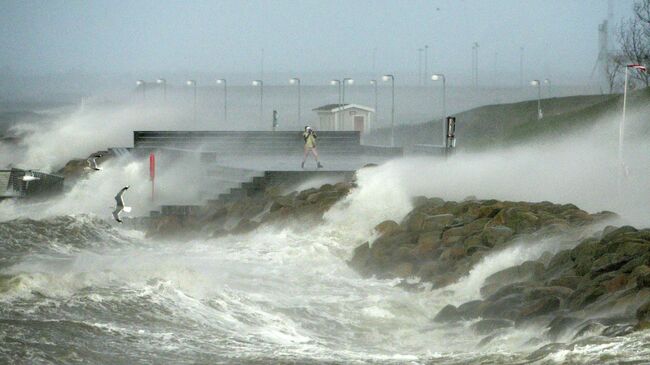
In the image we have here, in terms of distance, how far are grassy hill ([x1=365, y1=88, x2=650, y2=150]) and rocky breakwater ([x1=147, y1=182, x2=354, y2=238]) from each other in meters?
11.3

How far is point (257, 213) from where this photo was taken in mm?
27375

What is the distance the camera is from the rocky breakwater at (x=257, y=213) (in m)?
25.7

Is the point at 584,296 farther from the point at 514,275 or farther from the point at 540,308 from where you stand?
the point at 514,275

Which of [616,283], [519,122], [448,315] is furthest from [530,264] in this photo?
[519,122]

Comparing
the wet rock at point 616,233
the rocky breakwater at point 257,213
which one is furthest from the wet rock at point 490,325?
the rocky breakwater at point 257,213

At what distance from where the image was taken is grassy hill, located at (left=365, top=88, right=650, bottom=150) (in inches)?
1656

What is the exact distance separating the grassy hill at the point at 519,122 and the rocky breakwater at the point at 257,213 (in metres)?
11.3

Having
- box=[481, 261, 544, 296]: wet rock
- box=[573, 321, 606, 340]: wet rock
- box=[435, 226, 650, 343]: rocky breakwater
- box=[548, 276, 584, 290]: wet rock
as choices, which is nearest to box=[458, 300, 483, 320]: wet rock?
box=[435, 226, 650, 343]: rocky breakwater

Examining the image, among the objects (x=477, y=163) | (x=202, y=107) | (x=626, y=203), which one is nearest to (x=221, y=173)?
(x=477, y=163)

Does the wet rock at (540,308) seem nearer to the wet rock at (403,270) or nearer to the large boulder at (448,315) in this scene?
the large boulder at (448,315)

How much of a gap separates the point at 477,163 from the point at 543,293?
15.9m

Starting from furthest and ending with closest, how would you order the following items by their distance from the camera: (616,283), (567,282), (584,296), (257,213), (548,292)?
(257,213) → (567,282) → (548,292) → (616,283) → (584,296)

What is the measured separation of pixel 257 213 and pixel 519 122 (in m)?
39.8

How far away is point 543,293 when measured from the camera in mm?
14234
